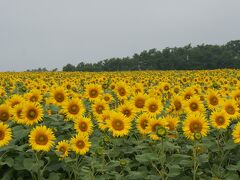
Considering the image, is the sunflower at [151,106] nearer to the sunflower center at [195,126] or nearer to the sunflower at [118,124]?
the sunflower at [118,124]

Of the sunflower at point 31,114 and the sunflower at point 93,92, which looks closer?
the sunflower at point 31,114

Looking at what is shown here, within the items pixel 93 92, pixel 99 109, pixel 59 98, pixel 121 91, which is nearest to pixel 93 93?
pixel 93 92

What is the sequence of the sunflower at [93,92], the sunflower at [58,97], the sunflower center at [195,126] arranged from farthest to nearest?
the sunflower at [93,92] → the sunflower at [58,97] → the sunflower center at [195,126]

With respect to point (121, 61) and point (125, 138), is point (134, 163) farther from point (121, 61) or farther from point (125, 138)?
point (121, 61)

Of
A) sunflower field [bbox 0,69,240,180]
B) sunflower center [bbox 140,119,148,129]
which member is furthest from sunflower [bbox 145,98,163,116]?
sunflower center [bbox 140,119,148,129]

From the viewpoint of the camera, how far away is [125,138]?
20.7 ft

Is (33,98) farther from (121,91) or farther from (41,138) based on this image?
(41,138)

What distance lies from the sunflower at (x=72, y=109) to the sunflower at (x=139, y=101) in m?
0.90

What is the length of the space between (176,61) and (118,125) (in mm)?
61052

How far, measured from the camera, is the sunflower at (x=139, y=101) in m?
6.81

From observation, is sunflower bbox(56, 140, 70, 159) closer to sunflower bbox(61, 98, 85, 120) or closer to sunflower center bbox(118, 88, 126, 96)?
sunflower bbox(61, 98, 85, 120)

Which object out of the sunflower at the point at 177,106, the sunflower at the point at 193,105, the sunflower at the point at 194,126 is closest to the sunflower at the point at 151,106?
the sunflower at the point at 177,106

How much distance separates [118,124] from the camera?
5.80 metres

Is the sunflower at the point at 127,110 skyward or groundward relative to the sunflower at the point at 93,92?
groundward
